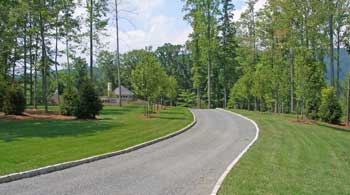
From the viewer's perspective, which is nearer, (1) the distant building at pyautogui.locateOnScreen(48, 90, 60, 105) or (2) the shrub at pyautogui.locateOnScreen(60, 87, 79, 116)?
(2) the shrub at pyautogui.locateOnScreen(60, 87, 79, 116)

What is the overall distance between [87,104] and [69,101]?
1.88 metres

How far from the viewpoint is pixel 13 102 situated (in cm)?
2791

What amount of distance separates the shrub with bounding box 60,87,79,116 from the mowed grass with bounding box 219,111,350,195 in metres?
12.8

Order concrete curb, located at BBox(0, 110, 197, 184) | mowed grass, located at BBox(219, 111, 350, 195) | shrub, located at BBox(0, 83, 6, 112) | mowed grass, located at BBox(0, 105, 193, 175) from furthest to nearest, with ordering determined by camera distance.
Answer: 1. shrub, located at BBox(0, 83, 6, 112)
2. mowed grass, located at BBox(0, 105, 193, 175)
3. concrete curb, located at BBox(0, 110, 197, 184)
4. mowed grass, located at BBox(219, 111, 350, 195)

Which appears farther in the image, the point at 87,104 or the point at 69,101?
the point at 69,101

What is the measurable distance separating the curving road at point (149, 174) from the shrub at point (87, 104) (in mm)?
11143

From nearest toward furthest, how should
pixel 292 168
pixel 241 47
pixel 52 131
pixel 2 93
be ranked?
pixel 292 168 → pixel 52 131 → pixel 2 93 → pixel 241 47

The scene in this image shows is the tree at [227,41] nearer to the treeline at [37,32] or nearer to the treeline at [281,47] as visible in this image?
the treeline at [281,47]

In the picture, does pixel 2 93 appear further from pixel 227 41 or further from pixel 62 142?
pixel 227 41

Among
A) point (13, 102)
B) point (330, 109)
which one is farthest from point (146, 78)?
point (330, 109)

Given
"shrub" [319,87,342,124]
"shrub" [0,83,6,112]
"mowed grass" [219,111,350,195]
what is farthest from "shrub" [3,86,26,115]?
"shrub" [319,87,342,124]

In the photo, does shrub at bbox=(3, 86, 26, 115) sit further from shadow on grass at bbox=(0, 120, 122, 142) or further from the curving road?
the curving road

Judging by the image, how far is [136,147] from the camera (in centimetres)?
1480

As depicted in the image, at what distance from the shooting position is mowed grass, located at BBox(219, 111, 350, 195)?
28.7ft
